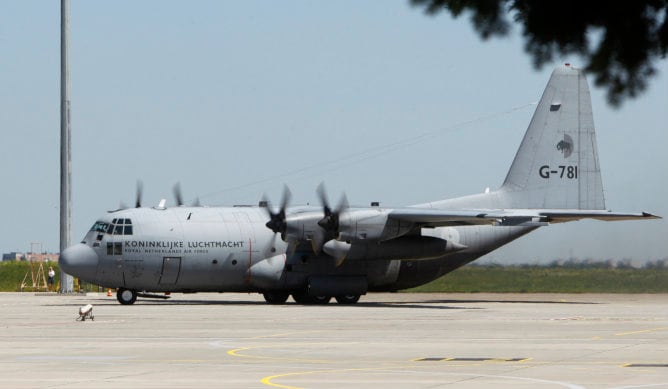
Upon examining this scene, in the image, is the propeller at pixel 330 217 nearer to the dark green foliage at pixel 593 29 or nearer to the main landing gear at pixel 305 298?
the main landing gear at pixel 305 298

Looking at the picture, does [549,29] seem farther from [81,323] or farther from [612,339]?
[81,323]

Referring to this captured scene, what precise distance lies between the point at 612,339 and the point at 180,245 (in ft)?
70.5

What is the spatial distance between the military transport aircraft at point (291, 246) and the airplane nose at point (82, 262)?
0.04m

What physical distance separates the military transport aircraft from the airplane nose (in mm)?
37

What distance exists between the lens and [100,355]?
22.5 m

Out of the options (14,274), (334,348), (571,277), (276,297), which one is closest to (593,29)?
(334,348)

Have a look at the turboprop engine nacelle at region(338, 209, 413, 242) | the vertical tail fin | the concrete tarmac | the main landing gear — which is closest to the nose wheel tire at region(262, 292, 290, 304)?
the main landing gear

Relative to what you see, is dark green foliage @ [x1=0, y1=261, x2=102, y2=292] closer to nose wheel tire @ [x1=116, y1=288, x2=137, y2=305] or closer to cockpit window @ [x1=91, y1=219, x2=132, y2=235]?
nose wheel tire @ [x1=116, y1=288, x2=137, y2=305]

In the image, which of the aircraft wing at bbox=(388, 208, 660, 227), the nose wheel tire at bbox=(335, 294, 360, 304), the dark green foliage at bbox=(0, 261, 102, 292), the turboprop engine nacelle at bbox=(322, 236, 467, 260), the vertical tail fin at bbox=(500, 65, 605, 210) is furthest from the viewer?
the dark green foliage at bbox=(0, 261, 102, 292)

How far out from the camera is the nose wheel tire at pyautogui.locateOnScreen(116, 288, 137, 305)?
45.7 m

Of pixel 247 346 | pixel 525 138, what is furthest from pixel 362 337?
pixel 525 138

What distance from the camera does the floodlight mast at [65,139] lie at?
2325 inches

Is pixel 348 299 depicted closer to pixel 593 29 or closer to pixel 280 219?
pixel 280 219

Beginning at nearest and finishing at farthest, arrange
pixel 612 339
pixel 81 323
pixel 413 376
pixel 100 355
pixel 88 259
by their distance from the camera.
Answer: pixel 413 376, pixel 100 355, pixel 612 339, pixel 81 323, pixel 88 259
